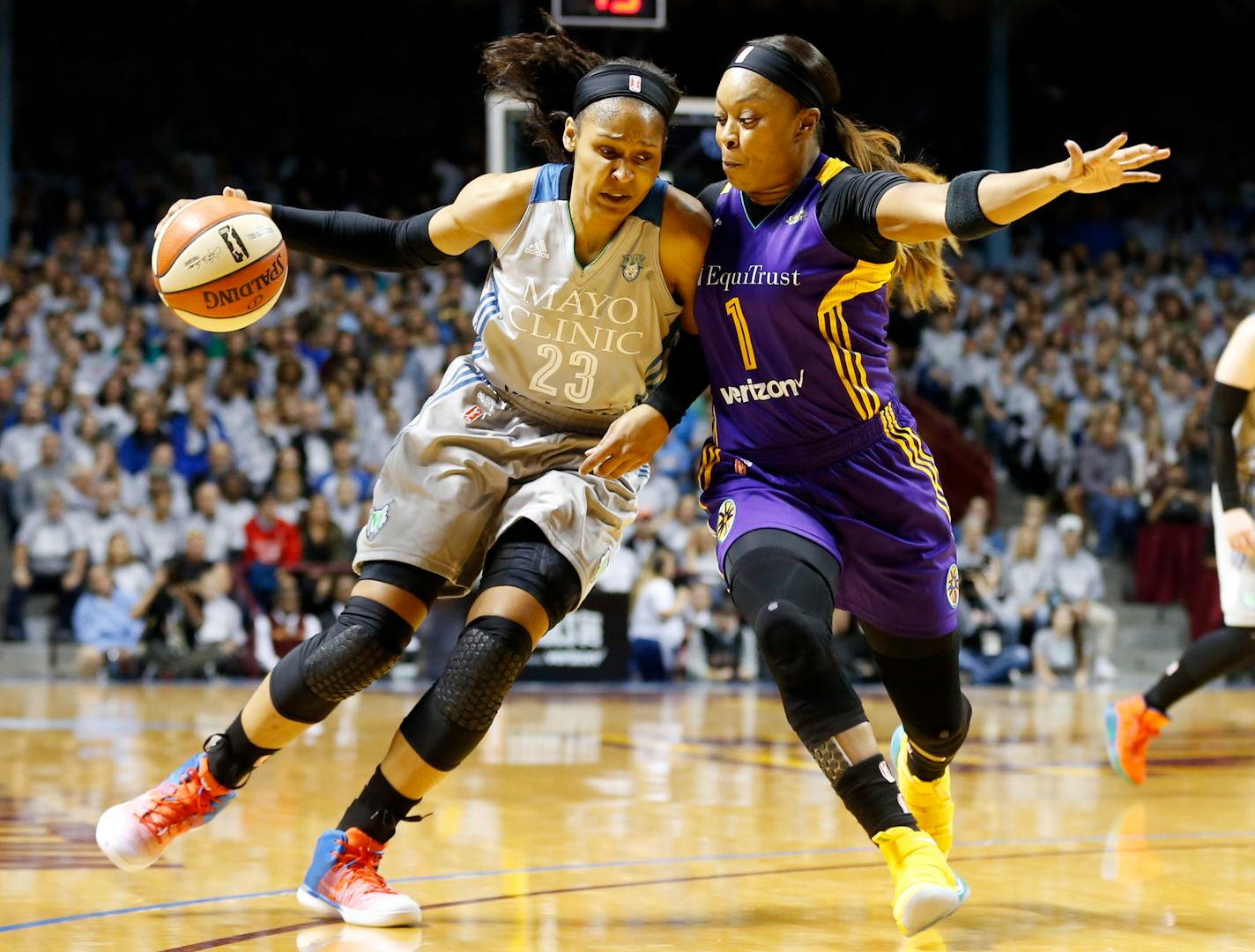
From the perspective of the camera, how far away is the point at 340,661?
12.6 feet

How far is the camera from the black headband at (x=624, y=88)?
3.96 m

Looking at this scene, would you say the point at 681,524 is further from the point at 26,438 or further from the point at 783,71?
the point at 783,71

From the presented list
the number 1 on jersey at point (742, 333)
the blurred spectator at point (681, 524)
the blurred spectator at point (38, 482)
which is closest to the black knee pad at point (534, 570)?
the number 1 on jersey at point (742, 333)

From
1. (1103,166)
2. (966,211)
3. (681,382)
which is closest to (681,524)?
(681,382)

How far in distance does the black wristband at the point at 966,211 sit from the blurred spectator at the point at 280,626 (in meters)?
8.54

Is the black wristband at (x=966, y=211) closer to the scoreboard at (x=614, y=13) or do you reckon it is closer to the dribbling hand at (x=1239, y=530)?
the dribbling hand at (x=1239, y=530)

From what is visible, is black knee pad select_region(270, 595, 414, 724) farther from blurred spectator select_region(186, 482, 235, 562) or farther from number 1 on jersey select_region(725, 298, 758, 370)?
blurred spectator select_region(186, 482, 235, 562)

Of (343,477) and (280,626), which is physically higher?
(343,477)

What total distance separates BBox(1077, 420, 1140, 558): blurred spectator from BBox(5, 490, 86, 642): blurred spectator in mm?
8346

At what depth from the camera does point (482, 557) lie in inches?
161

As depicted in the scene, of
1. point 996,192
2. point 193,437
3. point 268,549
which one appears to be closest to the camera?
point 996,192

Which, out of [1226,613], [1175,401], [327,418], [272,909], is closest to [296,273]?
[327,418]

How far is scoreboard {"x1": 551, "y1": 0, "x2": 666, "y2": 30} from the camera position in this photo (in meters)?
9.68

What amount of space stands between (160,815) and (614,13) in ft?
22.8
